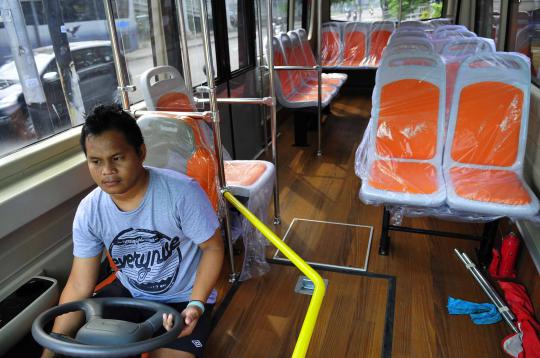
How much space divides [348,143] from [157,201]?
355 cm

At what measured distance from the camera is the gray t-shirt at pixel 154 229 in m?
1.42

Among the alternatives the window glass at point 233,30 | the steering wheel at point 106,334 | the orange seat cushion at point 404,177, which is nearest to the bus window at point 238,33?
the window glass at point 233,30

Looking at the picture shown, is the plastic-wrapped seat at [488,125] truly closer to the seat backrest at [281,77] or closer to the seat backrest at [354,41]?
the seat backrest at [281,77]

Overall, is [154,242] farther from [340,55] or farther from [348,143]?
[340,55]

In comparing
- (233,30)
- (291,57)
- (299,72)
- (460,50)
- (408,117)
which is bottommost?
(299,72)

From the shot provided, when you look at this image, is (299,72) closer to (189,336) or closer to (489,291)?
(489,291)

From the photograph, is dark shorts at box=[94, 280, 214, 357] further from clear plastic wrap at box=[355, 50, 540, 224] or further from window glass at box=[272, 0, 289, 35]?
window glass at box=[272, 0, 289, 35]

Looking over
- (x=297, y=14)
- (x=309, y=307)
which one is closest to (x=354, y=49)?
(x=297, y=14)

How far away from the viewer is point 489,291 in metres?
2.21

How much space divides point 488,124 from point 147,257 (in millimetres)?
2131

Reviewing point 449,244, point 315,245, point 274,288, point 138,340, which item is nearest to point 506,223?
point 449,244

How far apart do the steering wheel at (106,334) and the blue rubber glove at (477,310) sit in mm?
1568

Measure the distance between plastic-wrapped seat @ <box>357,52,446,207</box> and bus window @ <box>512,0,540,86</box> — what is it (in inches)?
27.7

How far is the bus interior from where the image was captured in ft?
6.24
